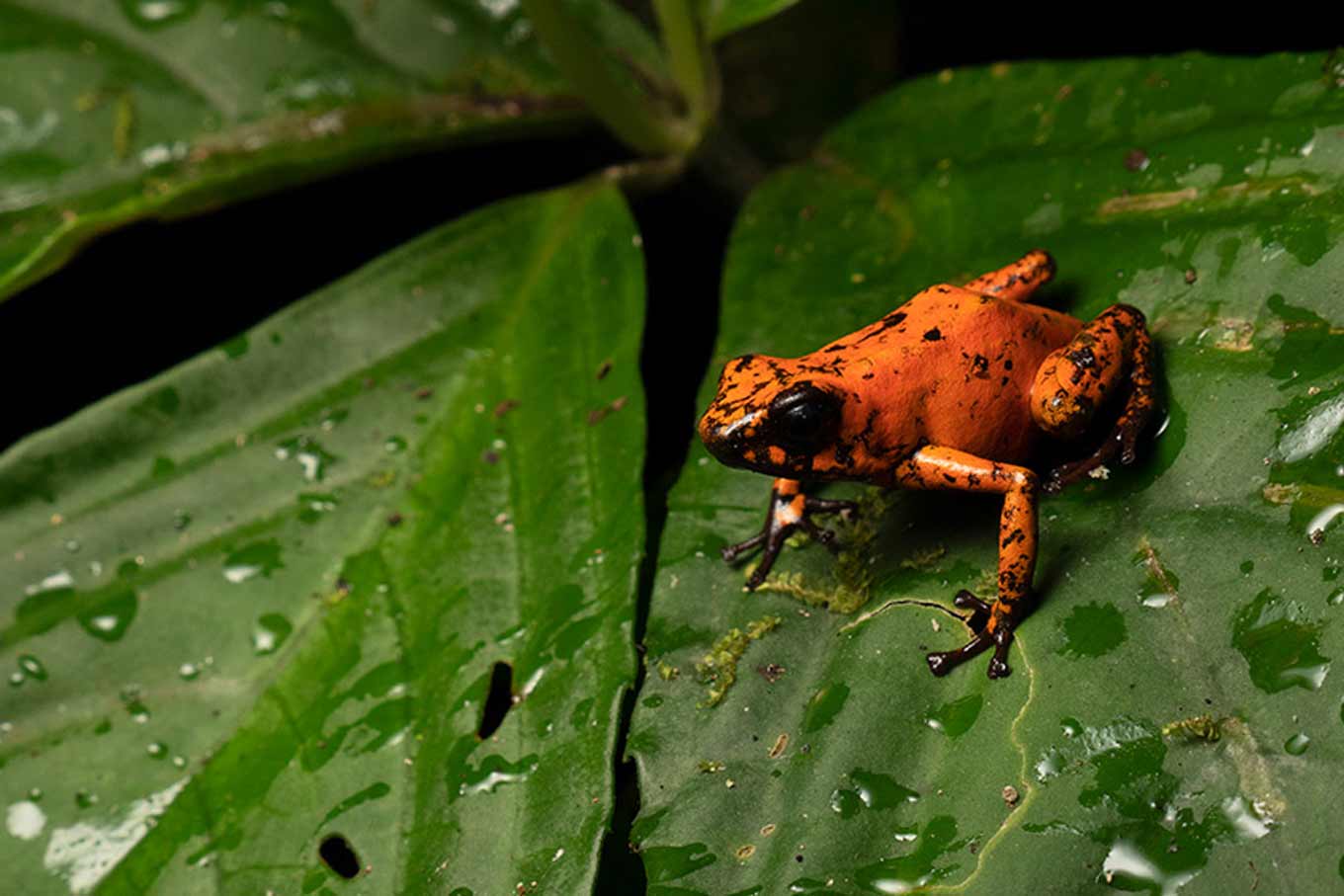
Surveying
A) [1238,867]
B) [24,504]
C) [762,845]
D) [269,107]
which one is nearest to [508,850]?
[762,845]

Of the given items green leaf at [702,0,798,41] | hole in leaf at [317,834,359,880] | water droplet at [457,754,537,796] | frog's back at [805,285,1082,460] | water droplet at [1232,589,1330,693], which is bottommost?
hole in leaf at [317,834,359,880]

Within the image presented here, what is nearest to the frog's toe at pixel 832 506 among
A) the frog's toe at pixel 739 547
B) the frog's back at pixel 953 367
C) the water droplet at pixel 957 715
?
the frog's toe at pixel 739 547

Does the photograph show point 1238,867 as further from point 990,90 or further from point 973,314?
point 990,90

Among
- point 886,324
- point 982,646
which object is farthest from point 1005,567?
point 886,324

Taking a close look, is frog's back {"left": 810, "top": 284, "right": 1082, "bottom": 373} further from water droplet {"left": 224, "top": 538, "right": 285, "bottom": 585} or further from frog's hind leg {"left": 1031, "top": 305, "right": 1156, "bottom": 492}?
water droplet {"left": 224, "top": 538, "right": 285, "bottom": 585}

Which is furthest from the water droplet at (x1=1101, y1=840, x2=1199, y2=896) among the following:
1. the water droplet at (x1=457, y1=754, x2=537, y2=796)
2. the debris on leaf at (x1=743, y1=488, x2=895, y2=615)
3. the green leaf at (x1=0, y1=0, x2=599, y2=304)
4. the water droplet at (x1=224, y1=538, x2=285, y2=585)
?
the green leaf at (x1=0, y1=0, x2=599, y2=304)

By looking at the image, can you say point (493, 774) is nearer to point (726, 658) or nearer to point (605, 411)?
point (726, 658)
